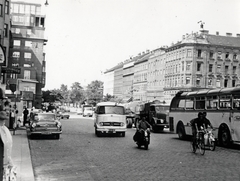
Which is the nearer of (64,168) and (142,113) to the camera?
(64,168)

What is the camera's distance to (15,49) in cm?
8700

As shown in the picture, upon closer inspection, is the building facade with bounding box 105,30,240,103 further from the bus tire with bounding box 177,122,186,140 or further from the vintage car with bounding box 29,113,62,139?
the vintage car with bounding box 29,113,62,139

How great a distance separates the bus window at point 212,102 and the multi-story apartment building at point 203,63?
238ft

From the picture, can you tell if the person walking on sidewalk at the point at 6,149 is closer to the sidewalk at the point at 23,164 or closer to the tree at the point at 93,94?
the sidewalk at the point at 23,164

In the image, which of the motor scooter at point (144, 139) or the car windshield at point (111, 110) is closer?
the motor scooter at point (144, 139)

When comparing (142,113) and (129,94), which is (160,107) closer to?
(142,113)

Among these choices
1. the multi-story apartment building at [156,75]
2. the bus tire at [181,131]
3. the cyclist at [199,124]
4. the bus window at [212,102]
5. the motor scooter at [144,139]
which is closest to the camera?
the cyclist at [199,124]

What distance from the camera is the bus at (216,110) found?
1883cm

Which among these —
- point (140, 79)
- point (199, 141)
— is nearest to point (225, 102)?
point (199, 141)

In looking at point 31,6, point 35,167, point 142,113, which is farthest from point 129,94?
point 35,167

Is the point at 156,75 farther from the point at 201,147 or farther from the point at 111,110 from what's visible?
the point at 201,147

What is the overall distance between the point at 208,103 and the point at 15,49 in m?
71.1

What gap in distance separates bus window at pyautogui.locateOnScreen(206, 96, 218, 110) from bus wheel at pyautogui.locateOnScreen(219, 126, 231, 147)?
143 cm

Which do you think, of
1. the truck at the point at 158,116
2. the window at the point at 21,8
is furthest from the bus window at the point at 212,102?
the window at the point at 21,8
